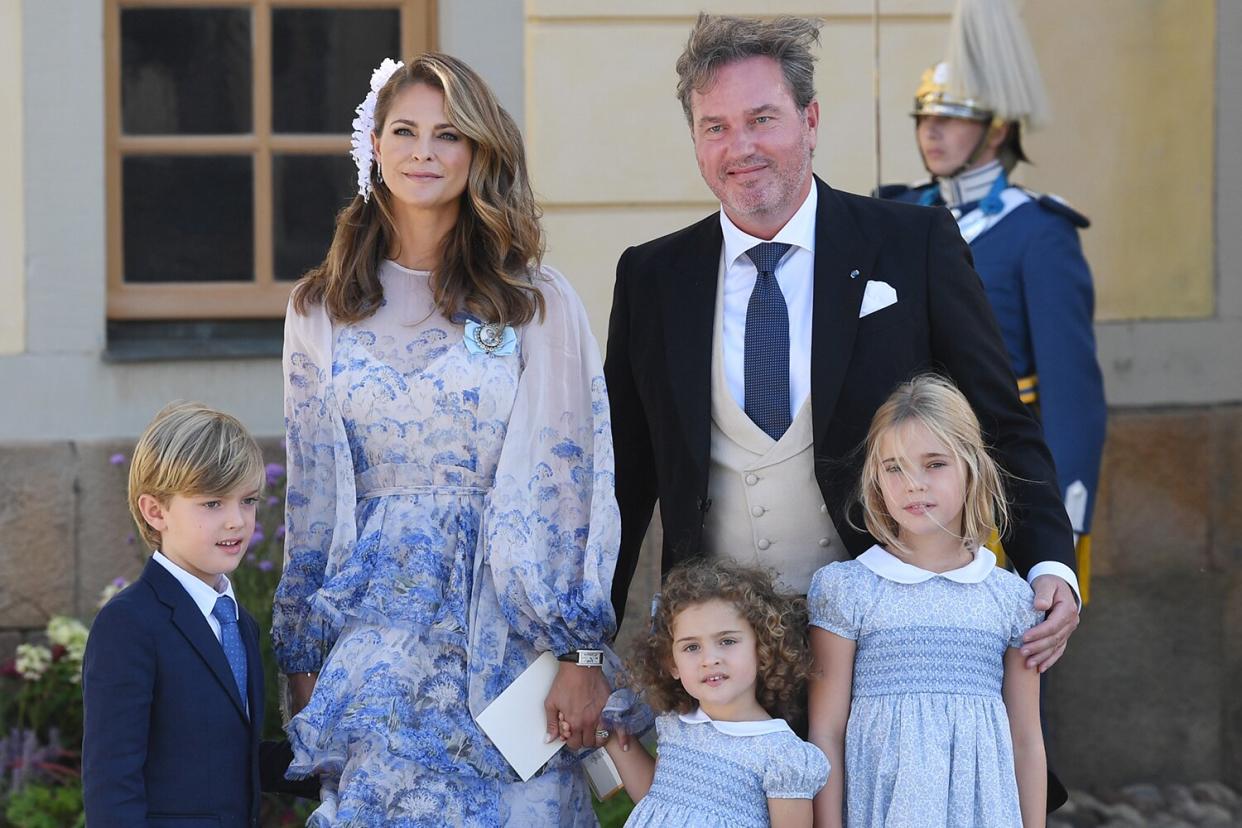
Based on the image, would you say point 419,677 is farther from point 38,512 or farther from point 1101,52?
point 1101,52

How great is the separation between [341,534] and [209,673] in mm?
332

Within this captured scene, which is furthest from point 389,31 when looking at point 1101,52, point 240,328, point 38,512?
point 1101,52

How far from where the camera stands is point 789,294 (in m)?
3.17

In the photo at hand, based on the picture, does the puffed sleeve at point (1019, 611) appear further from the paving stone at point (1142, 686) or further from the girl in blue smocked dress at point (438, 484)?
the paving stone at point (1142, 686)

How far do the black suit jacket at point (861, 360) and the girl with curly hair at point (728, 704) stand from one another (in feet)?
0.61

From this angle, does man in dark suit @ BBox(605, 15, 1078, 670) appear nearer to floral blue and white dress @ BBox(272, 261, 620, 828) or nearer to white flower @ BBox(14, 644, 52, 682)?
floral blue and white dress @ BBox(272, 261, 620, 828)

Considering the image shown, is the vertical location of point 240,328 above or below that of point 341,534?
above

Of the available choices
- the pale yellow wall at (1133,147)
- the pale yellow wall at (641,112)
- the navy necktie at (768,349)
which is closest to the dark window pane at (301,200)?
the pale yellow wall at (641,112)

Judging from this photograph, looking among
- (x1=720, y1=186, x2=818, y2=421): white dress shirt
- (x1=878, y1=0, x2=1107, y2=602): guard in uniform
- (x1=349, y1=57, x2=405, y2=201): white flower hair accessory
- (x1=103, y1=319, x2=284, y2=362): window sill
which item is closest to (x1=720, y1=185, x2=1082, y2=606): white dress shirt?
(x1=720, y1=186, x2=818, y2=421): white dress shirt

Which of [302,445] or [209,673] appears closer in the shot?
[209,673]

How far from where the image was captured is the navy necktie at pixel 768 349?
3.10 metres

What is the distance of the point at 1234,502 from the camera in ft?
18.4

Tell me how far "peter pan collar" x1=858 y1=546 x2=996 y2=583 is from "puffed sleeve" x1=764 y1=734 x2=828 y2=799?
12.7 inches

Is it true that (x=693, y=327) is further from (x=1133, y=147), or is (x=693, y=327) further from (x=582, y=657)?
(x=1133, y=147)
